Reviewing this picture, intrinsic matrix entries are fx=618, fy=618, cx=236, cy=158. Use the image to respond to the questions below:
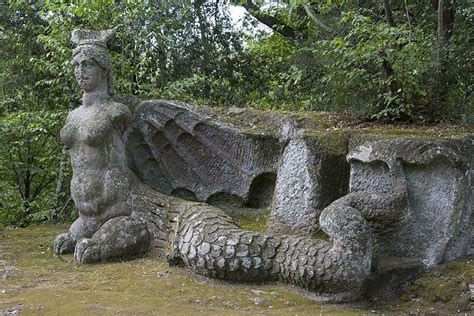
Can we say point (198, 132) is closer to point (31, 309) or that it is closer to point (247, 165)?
point (247, 165)

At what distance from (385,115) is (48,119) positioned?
14.4ft

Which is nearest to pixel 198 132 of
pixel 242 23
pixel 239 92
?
pixel 239 92

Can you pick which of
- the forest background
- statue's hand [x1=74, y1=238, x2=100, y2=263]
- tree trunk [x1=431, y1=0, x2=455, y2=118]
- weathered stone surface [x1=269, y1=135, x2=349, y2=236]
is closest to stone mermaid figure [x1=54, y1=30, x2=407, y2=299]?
statue's hand [x1=74, y1=238, x2=100, y2=263]

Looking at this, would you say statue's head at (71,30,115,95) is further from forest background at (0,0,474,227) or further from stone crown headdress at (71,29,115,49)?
forest background at (0,0,474,227)

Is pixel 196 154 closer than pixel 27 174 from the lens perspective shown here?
Yes

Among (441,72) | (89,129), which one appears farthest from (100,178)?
(441,72)

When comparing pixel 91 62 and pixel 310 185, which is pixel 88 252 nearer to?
pixel 91 62

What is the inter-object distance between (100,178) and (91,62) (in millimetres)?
1055

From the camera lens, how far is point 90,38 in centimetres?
575

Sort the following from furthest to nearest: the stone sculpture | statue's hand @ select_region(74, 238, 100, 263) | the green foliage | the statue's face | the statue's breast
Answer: the green foliage
the statue's face
the statue's breast
statue's hand @ select_region(74, 238, 100, 263)
the stone sculpture

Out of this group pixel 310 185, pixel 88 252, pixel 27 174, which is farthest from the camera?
pixel 27 174

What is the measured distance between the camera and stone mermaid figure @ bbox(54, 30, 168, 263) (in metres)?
5.21

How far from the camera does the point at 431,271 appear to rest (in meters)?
4.40

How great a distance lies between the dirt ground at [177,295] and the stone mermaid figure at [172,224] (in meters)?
0.15
